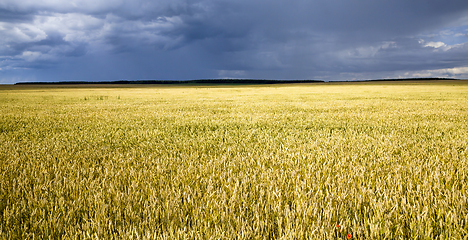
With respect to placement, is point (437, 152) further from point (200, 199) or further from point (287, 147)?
point (200, 199)

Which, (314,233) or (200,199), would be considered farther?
(200,199)

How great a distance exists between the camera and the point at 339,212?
2084 millimetres

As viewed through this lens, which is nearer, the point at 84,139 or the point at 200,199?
the point at 200,199

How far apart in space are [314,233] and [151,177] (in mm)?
1840

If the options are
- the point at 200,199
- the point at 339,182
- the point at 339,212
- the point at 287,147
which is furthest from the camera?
the point at 287,147

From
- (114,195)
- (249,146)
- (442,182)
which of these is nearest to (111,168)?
(114,195)

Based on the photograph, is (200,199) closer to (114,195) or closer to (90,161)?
(114,195)

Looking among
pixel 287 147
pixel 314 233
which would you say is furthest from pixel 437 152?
pixel 314 233

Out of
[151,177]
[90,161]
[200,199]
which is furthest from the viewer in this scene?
[90,161]

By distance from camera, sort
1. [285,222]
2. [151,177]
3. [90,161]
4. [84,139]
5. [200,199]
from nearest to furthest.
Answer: [285,222]
[200,199]
[151,177]
[90,161]
[84,139]

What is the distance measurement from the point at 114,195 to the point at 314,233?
1790 mm

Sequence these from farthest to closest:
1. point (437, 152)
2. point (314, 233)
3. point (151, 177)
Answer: point (437, 152)
point (151, 177)
point (314, 233)

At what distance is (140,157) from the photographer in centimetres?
399

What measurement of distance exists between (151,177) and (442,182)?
306cm
